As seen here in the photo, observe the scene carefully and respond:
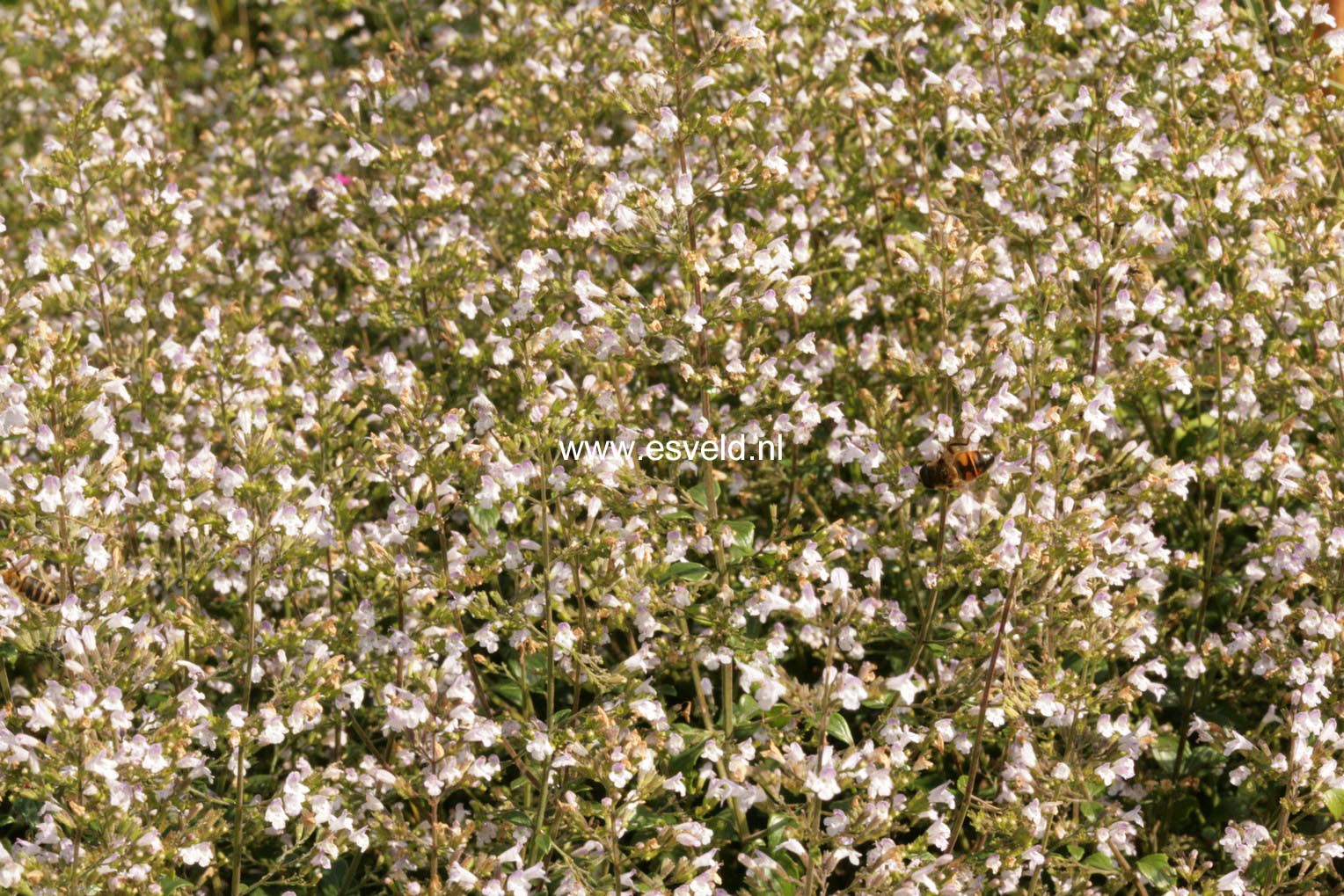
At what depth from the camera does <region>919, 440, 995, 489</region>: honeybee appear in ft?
11.7

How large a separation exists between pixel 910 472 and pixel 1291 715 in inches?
44.1

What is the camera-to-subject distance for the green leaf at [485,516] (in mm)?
3758

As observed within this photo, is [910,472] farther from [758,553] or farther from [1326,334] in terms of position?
[1326,334]

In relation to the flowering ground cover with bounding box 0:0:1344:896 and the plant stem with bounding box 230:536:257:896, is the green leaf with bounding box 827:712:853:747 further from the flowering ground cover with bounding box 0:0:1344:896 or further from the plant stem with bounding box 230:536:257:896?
the plant stem with bounding box 230:536:257:896

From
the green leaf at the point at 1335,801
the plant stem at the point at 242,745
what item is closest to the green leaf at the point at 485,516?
the plant stem at the point at 242,745

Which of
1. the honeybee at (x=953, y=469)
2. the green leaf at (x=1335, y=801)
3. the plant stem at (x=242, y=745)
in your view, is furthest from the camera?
the green leaf at (x=1335, y=801)

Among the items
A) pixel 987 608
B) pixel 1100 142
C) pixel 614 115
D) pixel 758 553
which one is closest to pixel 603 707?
pixel 758 553

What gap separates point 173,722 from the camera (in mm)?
3305

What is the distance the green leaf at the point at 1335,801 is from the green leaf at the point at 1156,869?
0.42 meters

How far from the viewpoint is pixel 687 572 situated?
12.1 feet

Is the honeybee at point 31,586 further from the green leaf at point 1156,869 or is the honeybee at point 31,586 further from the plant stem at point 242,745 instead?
the green leaf at point 1156,869

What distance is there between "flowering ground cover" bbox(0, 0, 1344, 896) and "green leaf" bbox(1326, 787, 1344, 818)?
13 mm

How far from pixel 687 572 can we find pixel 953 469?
693 millimetres

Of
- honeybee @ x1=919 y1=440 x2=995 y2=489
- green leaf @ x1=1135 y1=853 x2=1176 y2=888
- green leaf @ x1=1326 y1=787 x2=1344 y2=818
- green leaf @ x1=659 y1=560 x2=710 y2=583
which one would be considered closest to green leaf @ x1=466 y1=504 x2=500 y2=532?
green leaf @ x1=659 y1=560 x2=710 y2=583
